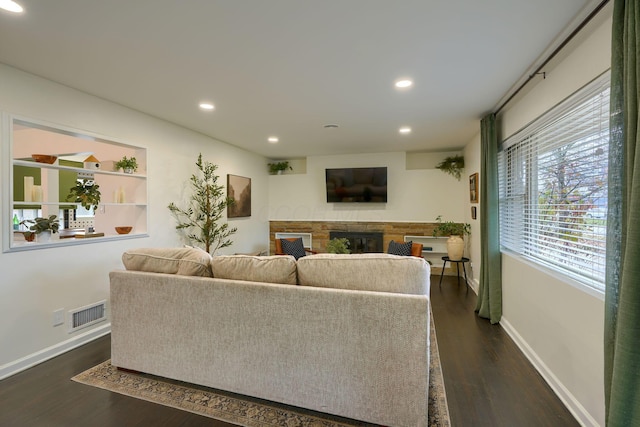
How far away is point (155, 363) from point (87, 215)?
182 inches

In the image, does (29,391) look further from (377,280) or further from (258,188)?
(258,188)

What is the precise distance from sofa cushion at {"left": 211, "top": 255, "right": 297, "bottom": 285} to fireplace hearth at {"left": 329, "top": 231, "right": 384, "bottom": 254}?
4108 millimetres

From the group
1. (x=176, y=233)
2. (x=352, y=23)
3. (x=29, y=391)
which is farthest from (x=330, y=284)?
(x=176, y=233)

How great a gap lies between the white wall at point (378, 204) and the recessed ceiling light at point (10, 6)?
4949 mm

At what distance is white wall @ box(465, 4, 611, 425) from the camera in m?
1.69

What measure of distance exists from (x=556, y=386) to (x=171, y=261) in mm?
2896

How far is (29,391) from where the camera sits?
Answer: 2094mm

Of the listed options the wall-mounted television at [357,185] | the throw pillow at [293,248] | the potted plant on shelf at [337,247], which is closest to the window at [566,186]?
the potted plant on shelf at [337,247]

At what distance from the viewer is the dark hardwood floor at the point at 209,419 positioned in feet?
5.88

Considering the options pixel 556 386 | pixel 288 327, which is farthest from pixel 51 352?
pixel 556 386

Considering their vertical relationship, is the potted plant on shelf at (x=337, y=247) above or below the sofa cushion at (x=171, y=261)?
below

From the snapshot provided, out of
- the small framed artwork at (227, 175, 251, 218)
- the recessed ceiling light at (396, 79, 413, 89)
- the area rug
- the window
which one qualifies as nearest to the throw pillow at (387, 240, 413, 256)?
the window

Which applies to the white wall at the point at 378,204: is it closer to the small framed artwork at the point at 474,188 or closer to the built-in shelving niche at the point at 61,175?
the small framed artwork at the point at 474,188

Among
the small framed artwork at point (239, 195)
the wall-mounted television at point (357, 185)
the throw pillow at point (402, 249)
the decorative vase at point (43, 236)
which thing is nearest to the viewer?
the decorative vase at point (43, 236)
